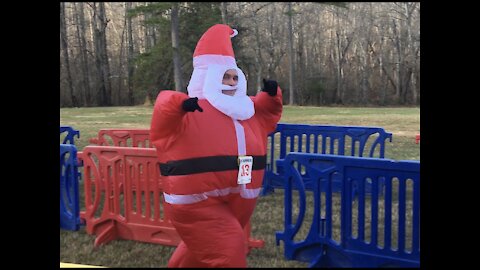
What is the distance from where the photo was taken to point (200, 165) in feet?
11.3

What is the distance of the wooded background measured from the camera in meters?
26.8

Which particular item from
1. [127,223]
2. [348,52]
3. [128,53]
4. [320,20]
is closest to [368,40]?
[348,52]

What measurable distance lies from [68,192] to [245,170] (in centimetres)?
257

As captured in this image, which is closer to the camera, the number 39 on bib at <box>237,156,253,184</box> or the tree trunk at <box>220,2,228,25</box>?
the number 39 on bib at <box>237,156,253,184</box>

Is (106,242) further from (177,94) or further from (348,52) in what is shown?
(348,52)

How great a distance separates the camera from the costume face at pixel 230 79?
147 inches

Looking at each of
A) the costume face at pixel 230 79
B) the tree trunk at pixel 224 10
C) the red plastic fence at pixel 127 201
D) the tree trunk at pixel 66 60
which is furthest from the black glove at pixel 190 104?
the tree trunk at pixel 66 60

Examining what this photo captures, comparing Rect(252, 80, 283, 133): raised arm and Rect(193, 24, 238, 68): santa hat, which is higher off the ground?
Rect(193, 24, 238, 68): santa hat

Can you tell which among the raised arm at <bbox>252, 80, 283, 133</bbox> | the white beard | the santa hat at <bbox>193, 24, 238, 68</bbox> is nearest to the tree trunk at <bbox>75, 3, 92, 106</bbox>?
the raised arm at <bbox>252, 80, 283, 133</bbox>

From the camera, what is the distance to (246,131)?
147 inches

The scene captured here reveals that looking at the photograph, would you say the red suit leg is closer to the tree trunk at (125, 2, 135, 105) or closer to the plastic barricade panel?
the plastic barricade panel

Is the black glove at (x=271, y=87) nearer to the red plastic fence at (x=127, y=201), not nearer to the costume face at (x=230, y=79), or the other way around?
the costume face at (x=230, y=79)

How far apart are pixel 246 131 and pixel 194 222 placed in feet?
2.54

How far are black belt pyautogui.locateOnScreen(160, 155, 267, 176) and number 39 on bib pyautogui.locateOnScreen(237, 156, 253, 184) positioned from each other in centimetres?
4
